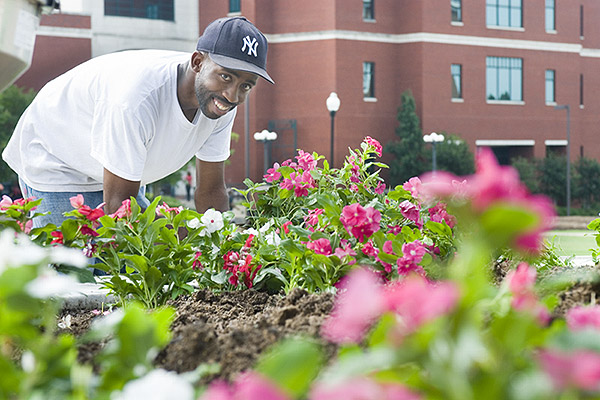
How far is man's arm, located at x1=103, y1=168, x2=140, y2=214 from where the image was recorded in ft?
10.1

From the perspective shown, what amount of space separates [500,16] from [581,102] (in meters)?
5.98

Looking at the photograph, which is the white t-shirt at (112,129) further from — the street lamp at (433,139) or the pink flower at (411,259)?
the street lamp at (433,139)

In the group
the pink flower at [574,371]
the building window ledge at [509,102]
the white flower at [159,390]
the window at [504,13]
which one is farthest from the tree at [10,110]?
the pink flower at [574,371]

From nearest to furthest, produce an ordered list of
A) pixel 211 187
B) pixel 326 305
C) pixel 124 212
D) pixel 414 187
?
1. pixel 326 305
2. pixel 124 212
3. pixel 414 187
4. pixel 211 187

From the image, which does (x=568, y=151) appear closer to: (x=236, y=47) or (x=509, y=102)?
(x=509, y=102)

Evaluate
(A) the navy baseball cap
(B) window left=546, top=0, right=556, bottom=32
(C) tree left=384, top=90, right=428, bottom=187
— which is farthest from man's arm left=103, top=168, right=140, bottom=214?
(B) window left=546, top=0, right=556, bottom=32

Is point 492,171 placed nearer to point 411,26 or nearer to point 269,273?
point 269,273

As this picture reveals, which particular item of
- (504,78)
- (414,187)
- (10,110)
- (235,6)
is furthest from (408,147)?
(414,187)

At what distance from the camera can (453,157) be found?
3130cm

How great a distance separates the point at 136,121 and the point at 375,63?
97.5ft

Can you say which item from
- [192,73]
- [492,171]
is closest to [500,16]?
[192,73]

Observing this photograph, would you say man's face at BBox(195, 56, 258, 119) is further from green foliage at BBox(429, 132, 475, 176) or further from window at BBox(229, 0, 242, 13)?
window at BBox(229, 0, 242, 13)

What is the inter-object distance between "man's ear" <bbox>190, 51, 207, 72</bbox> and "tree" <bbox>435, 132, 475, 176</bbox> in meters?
28.4

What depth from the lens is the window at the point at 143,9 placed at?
3303cm
